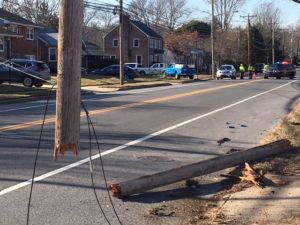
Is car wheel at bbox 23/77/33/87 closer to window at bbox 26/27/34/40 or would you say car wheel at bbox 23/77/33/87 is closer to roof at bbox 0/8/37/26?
roof at bbox 0/8/37/26

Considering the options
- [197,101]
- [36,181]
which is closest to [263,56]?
[197,101]

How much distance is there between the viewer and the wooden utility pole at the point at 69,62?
3.77m

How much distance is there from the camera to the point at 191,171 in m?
6.88

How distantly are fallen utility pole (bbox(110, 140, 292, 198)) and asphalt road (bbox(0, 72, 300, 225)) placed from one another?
17cm

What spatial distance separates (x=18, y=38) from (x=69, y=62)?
148 ft

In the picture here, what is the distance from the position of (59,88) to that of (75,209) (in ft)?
8.05

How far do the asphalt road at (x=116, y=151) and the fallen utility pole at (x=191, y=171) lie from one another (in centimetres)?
17

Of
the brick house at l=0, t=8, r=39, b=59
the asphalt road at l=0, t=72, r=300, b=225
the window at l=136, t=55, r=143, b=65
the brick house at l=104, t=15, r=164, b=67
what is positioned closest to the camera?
the asphalt road at l=0, t=72, r=300, b=225

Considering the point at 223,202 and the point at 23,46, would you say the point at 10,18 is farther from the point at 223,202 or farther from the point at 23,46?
the point at 223,202

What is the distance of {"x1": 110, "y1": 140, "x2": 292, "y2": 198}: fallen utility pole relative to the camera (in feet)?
20.4

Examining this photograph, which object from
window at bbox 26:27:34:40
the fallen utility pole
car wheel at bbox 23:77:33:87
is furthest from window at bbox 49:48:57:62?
Result: the fallen utility pole

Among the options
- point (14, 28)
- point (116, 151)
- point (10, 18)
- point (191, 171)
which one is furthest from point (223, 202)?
point (14, 28)

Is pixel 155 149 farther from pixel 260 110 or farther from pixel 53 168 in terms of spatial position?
pixel 260 110

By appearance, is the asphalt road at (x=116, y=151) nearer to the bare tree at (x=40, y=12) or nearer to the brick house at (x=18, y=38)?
the brick house at (x=18, y=38)
